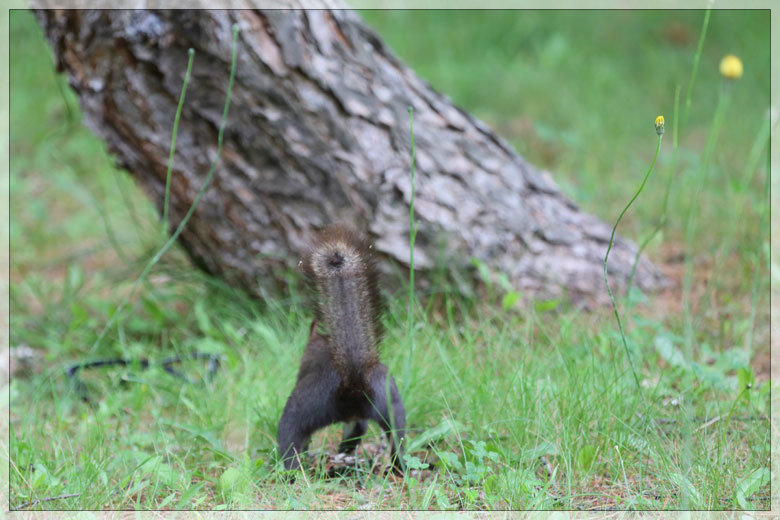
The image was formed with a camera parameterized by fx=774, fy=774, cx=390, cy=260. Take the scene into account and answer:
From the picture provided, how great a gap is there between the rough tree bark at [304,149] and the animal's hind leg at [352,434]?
946 mm

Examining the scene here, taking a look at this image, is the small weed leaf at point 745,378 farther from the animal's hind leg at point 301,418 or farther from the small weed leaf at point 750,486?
the animal's hind leg at point 301,418

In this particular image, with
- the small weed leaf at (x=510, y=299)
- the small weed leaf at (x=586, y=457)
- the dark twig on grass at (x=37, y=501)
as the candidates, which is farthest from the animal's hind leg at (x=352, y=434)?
the small weed leaf at (x=510, y=299)

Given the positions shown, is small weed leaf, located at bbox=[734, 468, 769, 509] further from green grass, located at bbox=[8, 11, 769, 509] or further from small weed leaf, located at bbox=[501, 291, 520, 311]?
small weed leaf, located at bbox=[501, 291, 520, 311]

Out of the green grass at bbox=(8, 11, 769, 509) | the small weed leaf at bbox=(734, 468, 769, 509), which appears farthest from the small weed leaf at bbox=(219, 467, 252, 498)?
the small weed leaf at bbox=(734, 468, 769, 509)

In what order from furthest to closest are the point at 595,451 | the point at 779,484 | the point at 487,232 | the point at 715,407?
the point at 487,232
the point at 715,407
the point at 595,451
the point at 779,484

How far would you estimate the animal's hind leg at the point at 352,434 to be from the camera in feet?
7.17

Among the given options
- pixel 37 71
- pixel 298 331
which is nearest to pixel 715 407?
pixel 298 331

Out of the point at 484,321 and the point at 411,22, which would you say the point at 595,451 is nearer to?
the point at 484,321

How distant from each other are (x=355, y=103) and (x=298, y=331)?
89 centimetres

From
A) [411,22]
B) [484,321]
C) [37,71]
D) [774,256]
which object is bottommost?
[484,321]

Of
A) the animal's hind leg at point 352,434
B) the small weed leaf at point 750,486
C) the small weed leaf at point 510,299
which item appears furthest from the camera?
the small weed leaf at point 510,299

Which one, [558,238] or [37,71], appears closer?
[558,238]

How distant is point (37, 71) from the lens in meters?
6.09

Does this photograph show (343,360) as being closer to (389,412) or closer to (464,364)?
(389,412)
